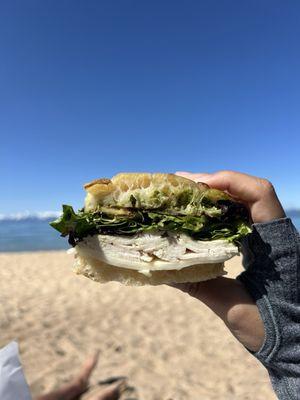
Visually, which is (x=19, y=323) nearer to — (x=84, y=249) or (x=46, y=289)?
(x=46, y=289)

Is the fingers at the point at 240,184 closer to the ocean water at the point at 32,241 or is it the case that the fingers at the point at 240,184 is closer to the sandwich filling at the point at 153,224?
the sandwich filling at the point at 153,224

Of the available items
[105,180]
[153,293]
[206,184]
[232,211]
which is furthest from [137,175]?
[153,293]

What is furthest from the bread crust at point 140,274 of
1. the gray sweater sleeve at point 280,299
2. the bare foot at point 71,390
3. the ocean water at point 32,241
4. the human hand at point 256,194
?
the ocean water at point 32,241

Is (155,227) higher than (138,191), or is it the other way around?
(138,191)

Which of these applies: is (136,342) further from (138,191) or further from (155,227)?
(138,191)

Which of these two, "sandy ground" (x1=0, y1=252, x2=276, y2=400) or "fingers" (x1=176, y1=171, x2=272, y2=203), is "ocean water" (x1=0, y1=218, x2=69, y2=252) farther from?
"fingers" (x1=176, y1=171, x2=272, y2=203)

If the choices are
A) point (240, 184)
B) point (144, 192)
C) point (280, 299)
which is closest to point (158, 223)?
point (144, 192)

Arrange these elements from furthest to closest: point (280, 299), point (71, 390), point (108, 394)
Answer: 1. point (108, 394)
2. point (71, 390)
3. point (280, 299)
